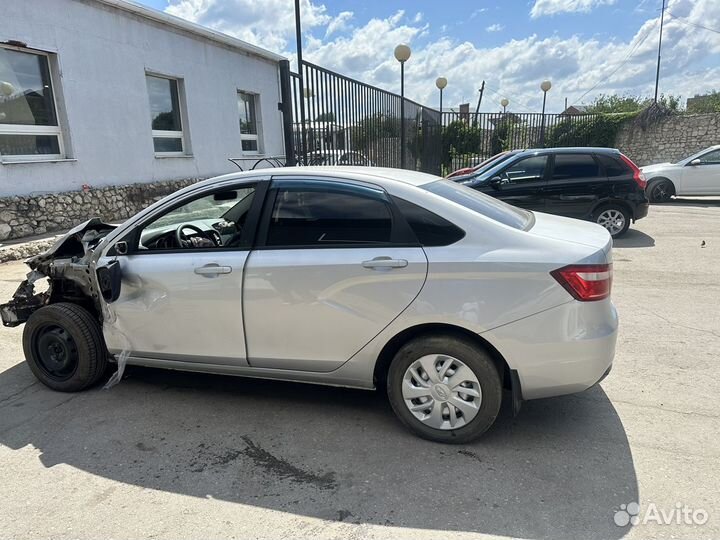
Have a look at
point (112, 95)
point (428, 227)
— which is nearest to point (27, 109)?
point (112, 95)

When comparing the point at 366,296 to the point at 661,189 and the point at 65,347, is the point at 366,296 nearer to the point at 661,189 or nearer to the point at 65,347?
the point at 65,347

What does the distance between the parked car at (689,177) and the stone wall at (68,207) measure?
13198 mm

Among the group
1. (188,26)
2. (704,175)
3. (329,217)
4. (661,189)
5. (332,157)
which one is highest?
(188,26)

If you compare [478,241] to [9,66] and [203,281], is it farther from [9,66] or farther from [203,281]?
[9,66]

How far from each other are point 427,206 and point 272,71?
44.2 ft

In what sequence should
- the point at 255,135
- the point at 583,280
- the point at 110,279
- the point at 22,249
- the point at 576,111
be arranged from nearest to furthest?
the point at 583,280 → the point at 110,279 → the point at 22,249 → the point at 255,135 → the point at 576,111

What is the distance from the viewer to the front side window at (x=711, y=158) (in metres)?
13.9

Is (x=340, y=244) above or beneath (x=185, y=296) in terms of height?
above

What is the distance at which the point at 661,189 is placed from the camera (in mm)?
14469


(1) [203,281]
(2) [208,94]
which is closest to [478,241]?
Answer: (1) [203,281]

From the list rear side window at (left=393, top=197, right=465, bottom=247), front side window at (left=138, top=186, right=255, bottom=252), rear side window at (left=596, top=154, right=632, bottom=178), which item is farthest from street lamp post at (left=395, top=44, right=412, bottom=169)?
rear side window at (left=393, top=197, right=465, bottom=247)

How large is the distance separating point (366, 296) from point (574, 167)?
25.2 feet

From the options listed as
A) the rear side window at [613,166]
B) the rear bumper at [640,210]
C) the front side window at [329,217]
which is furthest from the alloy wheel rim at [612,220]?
the front side window at [329,217]

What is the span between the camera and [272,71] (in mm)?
14977
